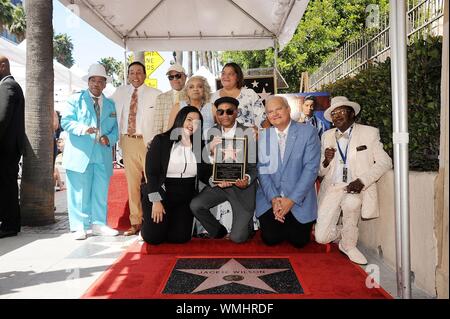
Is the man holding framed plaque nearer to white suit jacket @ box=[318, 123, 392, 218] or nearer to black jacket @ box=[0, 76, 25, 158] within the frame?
white suit jacket @ box=[318, 123, 392, 218]

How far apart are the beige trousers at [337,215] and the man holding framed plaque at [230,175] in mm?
816

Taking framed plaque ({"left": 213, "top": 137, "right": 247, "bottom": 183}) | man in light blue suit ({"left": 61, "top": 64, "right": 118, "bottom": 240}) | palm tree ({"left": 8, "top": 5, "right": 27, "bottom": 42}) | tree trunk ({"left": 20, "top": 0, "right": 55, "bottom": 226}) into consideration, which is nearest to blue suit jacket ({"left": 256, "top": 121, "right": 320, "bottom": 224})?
framed plaque ({"left": 213, "top": 137, "right": 247, "bottom": 183})

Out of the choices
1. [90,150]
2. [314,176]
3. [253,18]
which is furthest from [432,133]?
[253,18]

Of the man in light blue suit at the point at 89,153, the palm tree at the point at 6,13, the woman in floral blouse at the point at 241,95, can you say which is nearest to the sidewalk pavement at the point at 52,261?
the man in light blue suit at the point at 89,153

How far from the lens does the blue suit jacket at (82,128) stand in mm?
5562

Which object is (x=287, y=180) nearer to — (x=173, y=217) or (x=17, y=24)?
(x=173, y=217)

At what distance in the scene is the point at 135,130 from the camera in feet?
19.0

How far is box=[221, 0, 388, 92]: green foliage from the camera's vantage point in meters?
A: 21.1

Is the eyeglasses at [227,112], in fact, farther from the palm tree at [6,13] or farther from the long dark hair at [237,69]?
the palm tree at [6,13]

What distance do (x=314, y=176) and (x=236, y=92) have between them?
66.6 inches

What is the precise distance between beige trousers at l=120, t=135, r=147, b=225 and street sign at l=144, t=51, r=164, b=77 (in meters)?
8.33

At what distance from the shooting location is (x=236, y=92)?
222 inches

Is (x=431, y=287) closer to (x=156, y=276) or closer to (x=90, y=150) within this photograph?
(x=156, y=276)

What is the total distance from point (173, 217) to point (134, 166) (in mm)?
1186
